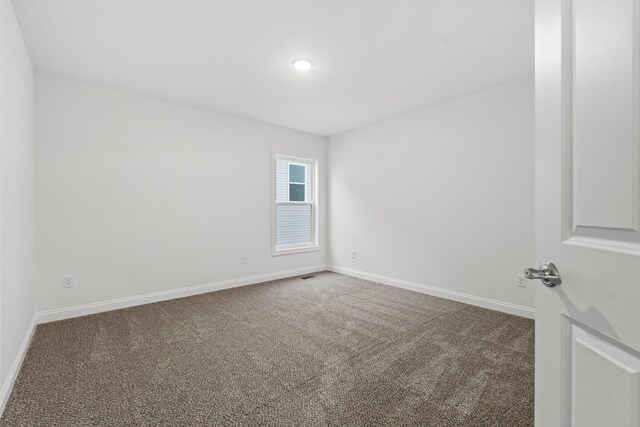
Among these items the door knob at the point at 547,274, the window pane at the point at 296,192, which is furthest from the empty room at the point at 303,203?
the window pane at the point at 296,192

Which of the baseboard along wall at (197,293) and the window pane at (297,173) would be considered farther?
the window pane at (297,173)

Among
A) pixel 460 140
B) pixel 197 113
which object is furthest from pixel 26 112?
pixel 460 140

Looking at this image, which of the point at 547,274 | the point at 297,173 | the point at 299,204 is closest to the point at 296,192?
the point at 299,204

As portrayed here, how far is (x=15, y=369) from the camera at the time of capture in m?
1.98

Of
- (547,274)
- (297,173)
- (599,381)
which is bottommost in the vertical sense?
(599,381)

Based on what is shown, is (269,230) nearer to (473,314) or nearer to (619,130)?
(473,314)

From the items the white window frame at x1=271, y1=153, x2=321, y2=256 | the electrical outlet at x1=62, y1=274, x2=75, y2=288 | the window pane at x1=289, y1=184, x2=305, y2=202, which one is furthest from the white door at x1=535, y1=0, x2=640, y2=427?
the window pane at x1=289, y1=184, x2=305, y2=202

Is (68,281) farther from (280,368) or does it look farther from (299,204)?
(299,204)

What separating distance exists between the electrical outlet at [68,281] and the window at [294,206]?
2.45 meters

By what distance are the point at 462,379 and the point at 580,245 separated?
62.1 inches

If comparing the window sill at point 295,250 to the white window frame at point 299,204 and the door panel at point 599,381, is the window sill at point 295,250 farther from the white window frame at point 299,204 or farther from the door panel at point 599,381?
the door panel at point 599,381

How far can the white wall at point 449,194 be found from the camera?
3.10 m

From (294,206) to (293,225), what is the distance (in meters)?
0.32

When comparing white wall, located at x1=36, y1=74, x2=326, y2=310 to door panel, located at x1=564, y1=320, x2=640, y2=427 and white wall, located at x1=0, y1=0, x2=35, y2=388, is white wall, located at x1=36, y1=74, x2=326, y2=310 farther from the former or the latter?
door panel, located at x1=564, y1=320, x2=640, y2=427
